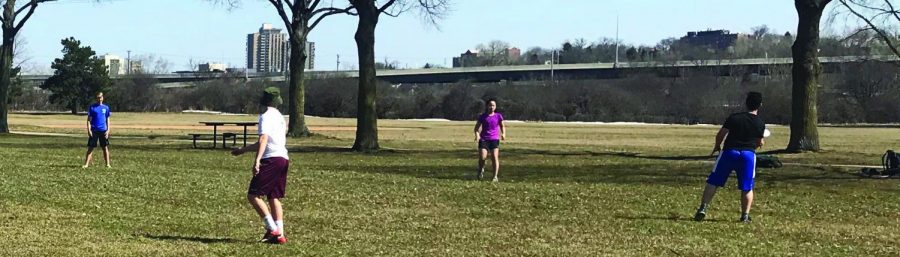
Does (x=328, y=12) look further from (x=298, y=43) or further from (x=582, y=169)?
(x=582, y=169)

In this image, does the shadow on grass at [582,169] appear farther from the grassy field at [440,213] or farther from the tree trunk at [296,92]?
the tree trunk at [296,92]

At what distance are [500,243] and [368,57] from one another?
772 inches

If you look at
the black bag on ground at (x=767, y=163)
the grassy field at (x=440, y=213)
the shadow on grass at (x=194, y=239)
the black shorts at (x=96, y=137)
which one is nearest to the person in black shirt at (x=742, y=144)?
the grassy field at (x=440, y=213)

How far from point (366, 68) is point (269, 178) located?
1957 cm

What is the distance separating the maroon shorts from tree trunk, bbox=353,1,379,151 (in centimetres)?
1935

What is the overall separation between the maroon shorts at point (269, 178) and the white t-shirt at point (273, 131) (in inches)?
2.1

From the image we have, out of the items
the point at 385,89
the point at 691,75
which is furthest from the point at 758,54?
the point at 385,89

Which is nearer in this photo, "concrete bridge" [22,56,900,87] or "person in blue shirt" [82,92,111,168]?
"person in blue shirt" [82,92,111,168]

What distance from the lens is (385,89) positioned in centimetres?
12706

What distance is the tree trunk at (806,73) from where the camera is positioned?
83.3 feet

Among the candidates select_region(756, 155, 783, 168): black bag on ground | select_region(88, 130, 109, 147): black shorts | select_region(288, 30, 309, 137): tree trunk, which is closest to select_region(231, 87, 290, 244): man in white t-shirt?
select_region(88, 130, 109, 147): black shorts

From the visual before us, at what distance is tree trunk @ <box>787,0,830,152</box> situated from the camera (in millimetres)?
25391

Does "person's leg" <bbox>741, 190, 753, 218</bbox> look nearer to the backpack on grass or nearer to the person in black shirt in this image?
the person in black shirt

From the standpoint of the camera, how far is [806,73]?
84.2 feet
